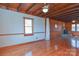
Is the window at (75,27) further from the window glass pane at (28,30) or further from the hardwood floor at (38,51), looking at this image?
the hardwood floor at (38,51)

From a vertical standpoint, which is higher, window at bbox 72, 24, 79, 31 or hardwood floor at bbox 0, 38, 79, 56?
window at bbox 72, 24, 79, 31

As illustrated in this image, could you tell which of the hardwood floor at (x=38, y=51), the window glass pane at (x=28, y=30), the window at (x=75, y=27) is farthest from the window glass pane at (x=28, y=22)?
the window at (x=75, y=27)

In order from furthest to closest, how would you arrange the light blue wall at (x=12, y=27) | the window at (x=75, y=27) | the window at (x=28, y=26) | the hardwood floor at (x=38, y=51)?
the window at (x=75, y=27) → the window at (x=28, y=26) → the light blue wall at (x=12, y=27) → the hardwood floor at (x=38, y=51)

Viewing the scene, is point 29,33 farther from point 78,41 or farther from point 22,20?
point 78,41

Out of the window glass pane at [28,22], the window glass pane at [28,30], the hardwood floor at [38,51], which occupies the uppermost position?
the window glass pane at [28,22]

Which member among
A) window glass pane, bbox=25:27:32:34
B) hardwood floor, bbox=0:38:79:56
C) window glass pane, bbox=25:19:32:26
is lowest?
hardwood floor, bbox=0:38:79:56

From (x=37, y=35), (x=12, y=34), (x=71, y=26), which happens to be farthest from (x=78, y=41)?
(x=71, y=26)

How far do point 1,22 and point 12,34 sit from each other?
106 centimetres


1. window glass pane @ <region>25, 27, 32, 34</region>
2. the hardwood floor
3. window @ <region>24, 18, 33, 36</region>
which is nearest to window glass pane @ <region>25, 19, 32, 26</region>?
window @ <region>24, 18, 33, 36</region>

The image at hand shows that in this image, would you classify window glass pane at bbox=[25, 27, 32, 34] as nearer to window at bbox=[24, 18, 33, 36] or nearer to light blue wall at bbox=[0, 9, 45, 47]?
window at bbox=[24, 18, 33, 36]

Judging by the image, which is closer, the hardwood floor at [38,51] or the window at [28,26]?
the hardwood floor at [38,51]

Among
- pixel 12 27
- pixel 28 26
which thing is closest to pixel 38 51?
pixel 12 27

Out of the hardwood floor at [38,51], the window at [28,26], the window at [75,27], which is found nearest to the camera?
the hardwood floor at [38,51]

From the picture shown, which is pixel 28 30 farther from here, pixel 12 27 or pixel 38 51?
pixel 38 51
